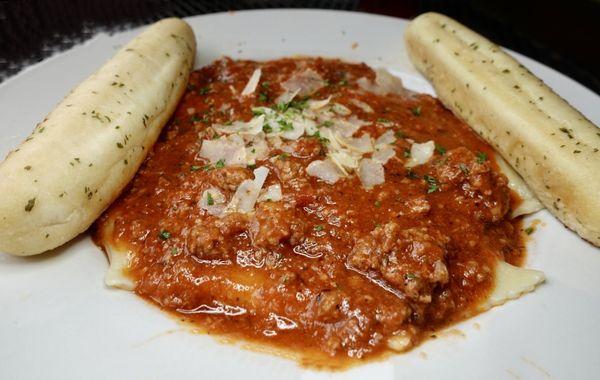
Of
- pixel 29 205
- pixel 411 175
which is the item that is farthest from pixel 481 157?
pixel 29 205

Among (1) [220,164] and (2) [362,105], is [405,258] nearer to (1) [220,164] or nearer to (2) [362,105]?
(1) [220,164]

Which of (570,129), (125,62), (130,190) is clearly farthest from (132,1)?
(570,129)

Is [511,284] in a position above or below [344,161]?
below

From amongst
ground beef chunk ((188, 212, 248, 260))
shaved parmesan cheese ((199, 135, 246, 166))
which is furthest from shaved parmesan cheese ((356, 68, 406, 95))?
ground beef chunk ((188, 212, 248, 260))

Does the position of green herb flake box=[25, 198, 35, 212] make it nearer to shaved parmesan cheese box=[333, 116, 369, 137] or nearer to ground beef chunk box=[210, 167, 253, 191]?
ground beef chunk box=[210, 167, 253, 191]

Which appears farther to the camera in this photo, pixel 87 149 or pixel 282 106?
pixel 282 106
